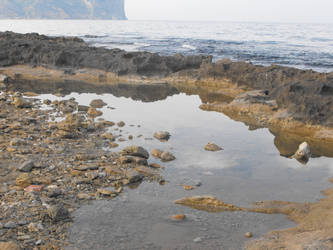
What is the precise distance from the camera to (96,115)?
1069 cm

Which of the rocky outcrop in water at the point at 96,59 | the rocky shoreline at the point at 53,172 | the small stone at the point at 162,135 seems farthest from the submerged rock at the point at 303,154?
the rocky outcrop in water at the point at 96,59

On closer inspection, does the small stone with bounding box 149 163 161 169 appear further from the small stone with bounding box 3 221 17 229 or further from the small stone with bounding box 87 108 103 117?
the small stone with bounding box 87 108 103 117

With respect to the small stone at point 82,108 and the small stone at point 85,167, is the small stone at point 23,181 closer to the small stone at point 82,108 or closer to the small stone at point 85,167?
the small stone at point 85,167

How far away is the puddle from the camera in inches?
179

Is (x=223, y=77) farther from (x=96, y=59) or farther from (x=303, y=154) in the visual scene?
(x=303, y=154)

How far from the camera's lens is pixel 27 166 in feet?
20.5

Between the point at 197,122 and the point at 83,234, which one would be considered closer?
the point at 83,234

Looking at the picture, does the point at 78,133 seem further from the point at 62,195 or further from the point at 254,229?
the point at 254,229

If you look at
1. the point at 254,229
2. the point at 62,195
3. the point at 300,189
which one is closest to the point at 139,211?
the point at 62,195

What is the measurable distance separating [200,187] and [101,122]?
176 inches

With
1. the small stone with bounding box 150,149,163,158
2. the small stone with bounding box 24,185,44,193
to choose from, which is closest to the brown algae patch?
the small stone with bounding box 150,149,163,158

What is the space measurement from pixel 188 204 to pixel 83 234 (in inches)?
69.7

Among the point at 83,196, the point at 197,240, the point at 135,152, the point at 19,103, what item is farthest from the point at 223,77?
the point at 197,240

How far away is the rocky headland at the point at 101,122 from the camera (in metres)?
4.87
